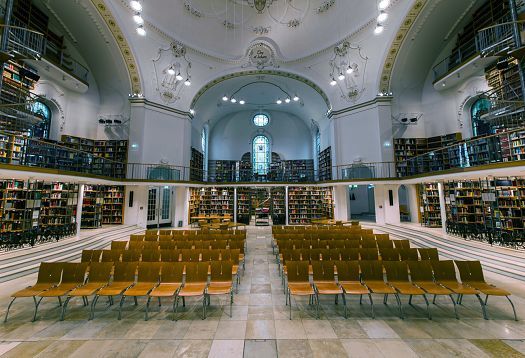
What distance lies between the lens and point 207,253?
5.18 meters

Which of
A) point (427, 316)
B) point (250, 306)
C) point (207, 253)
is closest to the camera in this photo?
point (427, 316)

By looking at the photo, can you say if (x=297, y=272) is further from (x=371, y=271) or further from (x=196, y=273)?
(x=196, y=273)

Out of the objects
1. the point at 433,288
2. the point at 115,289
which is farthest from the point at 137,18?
the point at 433,288

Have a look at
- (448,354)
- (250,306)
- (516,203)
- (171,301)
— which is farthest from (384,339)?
(516,203)

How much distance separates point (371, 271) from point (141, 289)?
419cm

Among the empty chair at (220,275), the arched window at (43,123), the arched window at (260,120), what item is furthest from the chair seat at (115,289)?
the arched window at (260,120)

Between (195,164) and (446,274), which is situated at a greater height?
(195,164)

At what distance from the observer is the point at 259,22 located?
13.1 m

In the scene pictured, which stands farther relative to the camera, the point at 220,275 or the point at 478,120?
the point at 478,120

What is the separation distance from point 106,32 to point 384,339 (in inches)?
631

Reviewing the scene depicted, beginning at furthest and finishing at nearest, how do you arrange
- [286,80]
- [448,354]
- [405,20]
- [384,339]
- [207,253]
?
[286,80]
[405,20]
[207,253]
[384,339]
[448,354]

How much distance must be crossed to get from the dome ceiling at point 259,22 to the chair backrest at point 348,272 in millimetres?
13401

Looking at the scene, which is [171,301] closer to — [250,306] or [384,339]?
[250,306]

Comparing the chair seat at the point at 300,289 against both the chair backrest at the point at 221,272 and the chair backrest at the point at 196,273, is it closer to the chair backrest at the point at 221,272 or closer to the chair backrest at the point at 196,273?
the chair backrest at the point at 221,272
